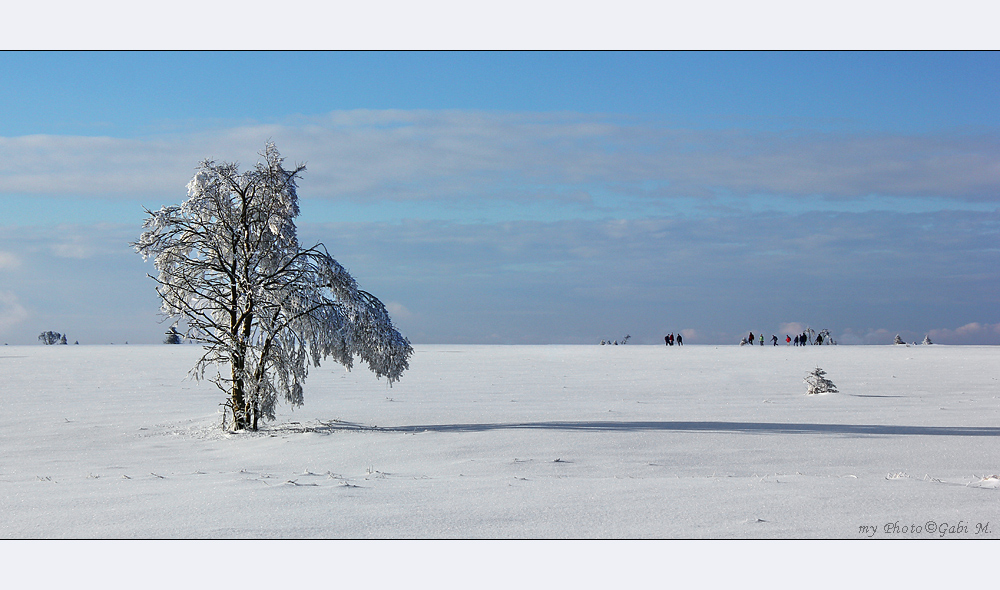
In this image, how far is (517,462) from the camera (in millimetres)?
13414

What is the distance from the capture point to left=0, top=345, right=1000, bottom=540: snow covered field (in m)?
7.90

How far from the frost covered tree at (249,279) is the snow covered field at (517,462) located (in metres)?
1.44

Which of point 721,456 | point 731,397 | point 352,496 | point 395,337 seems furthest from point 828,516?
point 731,397

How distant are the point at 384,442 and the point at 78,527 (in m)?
8.48

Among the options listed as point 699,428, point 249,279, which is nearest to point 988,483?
point 699,428

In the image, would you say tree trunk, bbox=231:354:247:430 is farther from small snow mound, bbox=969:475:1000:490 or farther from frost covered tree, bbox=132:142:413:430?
small snow mound, bbox=969:475:1000:490

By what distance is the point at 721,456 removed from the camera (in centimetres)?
1423

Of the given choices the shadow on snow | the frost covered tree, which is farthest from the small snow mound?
the frost covered tree

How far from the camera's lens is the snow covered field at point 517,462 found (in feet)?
25.9

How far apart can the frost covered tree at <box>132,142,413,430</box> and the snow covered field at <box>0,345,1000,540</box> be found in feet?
4.74

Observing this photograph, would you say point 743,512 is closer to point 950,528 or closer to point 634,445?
point 950,528

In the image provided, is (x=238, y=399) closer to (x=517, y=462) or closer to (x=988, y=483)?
(x=517, y=462)

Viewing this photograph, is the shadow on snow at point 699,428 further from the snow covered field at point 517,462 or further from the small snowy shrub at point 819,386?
the small snowy shrub at point 819,386

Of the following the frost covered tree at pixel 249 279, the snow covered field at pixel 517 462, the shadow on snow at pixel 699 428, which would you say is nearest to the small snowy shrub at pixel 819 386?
A: the snow covered field at pixel 517 462
